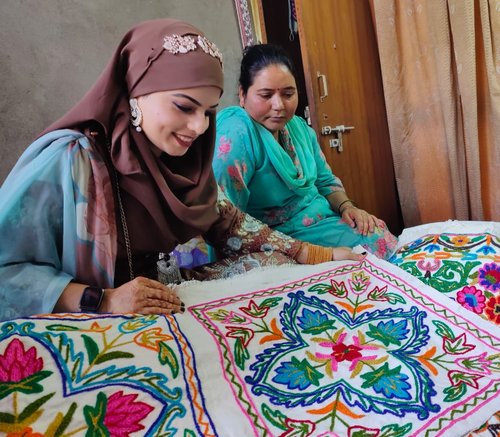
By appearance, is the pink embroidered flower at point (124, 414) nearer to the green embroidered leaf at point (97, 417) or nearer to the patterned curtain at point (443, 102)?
the green embroidered leaf at point (97, 417)

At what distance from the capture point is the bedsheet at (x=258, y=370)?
61cm

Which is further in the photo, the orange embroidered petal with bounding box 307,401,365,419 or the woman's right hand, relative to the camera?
the woman's right hand

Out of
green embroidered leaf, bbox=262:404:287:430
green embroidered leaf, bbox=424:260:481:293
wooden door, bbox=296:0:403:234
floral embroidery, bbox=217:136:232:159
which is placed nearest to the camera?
green embroidered leaf, bbox=262:404:287:430

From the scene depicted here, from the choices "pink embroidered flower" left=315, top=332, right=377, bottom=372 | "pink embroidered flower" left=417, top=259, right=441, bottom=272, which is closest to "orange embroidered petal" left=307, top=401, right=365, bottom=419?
"pink embroidered flower" left=315, top=332, right=377, bottom=372

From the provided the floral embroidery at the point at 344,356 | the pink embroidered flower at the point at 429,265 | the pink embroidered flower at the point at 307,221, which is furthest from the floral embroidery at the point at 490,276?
the pink embroidered flower at the point at 307,221

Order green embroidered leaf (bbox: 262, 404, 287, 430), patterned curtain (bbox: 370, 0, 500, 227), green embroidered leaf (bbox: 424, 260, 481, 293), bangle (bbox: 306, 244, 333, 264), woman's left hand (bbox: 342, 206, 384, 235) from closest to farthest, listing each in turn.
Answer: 1. green embroidered leaf (bbox: 262, 404, 287, 430)
2. green embroidered leaf (bbox: 424, 260, 481, 293)
3. bangle (bbox: 306, 244, 333, 264)
4. woman's left hand (bbox: 342, 206, 384, 235)
5. patterned curtain (bbox: 370, 0, 500, 227)

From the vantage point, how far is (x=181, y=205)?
1.10m

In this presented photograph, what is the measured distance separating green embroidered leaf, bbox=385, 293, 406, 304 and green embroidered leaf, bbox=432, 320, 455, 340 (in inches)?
4.4

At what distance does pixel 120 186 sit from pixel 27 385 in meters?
0.60

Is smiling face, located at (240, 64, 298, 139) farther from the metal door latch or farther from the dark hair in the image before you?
the metal door latch

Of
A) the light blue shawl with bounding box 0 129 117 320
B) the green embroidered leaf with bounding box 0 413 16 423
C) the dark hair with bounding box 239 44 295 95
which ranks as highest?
the dark hair with bounding box 239 44 295 95

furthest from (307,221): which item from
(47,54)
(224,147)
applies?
(47,54)

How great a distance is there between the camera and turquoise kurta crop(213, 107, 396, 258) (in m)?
1.58

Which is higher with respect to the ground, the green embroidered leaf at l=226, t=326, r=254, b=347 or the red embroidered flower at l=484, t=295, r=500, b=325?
the green embroidered leaf at l=226, t=326, r=254, b=347
